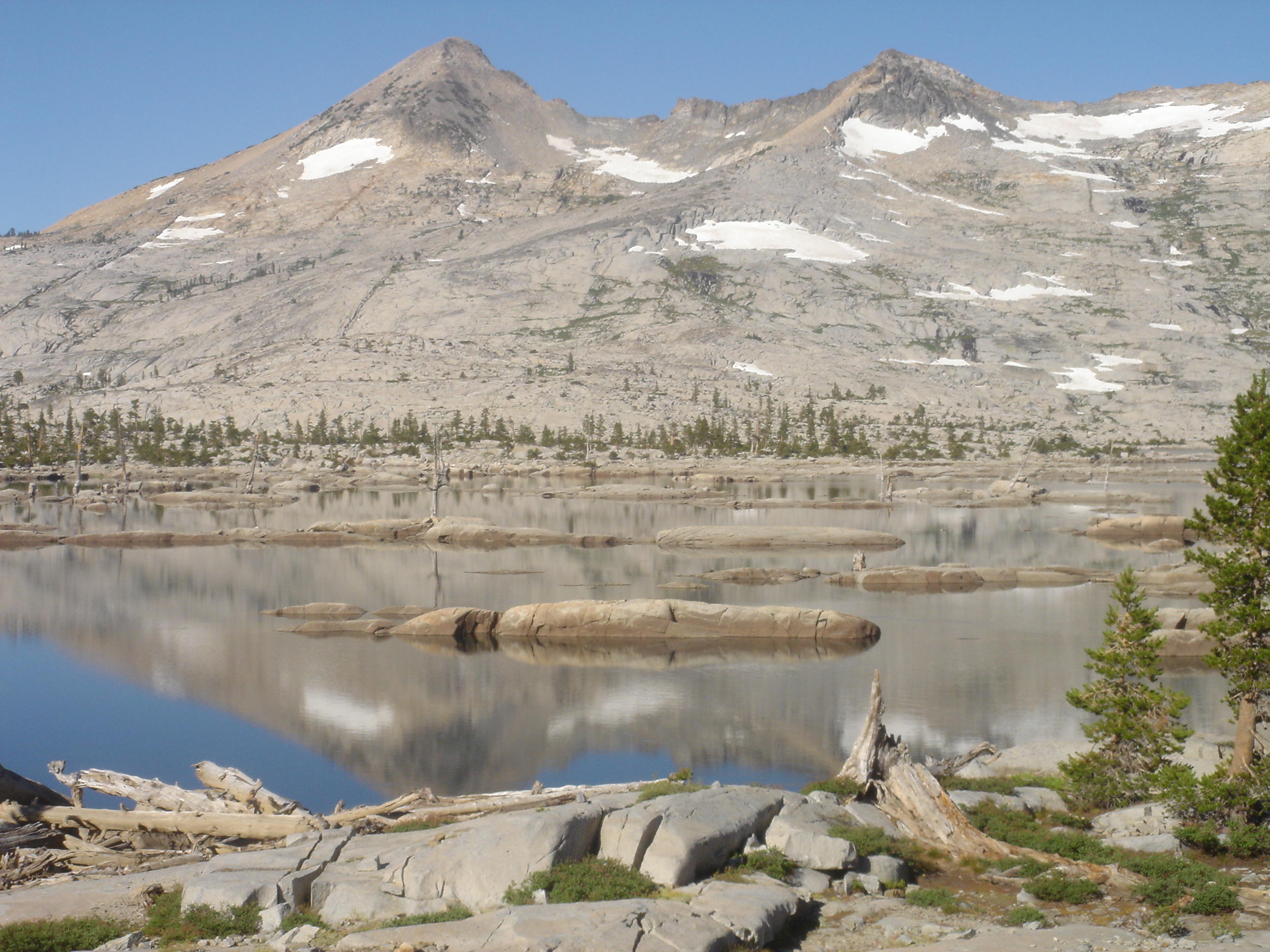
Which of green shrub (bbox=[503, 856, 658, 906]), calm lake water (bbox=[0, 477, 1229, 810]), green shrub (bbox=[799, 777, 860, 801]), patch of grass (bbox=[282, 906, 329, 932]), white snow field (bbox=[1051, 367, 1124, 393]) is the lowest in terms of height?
calm lake water (bbox=[0, 477, 1229, 810])

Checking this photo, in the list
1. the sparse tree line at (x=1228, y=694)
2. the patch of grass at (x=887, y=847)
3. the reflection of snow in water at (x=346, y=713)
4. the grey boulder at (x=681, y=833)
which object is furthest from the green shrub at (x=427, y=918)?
the reflection of snow in water at (x=346, y=713)

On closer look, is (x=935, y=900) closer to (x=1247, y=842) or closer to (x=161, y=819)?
(x=1247, y=842)

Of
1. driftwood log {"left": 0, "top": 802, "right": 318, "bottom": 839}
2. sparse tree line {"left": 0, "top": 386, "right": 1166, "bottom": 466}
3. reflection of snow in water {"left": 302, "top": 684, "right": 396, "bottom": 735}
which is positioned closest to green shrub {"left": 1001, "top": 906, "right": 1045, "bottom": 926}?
driftwood log {"left": 0, "top": 802, "right": 318, "bottom": 839}

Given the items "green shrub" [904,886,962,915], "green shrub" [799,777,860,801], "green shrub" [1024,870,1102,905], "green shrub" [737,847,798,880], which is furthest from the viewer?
"green shrub" [799,777,860,801]

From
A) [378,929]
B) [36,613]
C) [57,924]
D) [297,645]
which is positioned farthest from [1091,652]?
[36,613]

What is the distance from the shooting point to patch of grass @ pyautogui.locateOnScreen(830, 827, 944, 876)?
633 inches

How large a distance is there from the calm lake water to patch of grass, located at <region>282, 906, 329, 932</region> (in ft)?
30.9

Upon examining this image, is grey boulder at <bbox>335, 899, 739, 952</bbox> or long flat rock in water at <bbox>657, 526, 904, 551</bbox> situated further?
long flat rock in water at <bbox>657, 526, 904, 551</bbox>

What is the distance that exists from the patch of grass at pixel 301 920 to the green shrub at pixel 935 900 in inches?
315

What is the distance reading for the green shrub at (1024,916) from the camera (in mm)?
13961

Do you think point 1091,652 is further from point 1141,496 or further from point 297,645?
point 1141,496

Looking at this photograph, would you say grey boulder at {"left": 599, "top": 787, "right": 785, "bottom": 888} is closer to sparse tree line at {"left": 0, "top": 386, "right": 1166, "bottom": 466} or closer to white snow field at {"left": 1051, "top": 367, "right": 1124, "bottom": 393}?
sparse tree line at {"left": 0, "top": 386, "right": 1166, "bottom": 466}

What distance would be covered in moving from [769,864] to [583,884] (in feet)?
9.65

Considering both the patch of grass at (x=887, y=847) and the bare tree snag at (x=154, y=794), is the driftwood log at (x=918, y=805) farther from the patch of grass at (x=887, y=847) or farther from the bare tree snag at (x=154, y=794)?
the bare tree snag at (x=154, y=794)
